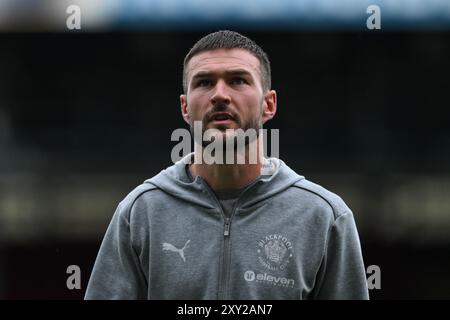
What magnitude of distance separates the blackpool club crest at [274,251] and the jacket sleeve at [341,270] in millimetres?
133

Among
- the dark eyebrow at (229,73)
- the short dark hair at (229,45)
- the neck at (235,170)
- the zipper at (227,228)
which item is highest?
the short dark hair at (229,45)

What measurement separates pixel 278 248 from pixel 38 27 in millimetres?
6716

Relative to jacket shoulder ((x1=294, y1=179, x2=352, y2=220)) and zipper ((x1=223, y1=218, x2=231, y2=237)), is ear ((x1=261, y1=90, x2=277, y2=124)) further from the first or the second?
zipper ((x1=223, y1=218, x2=231, y2=237))

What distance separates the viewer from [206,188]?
246cm

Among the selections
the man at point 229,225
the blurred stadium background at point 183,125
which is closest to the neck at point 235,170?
the man at point 229,225

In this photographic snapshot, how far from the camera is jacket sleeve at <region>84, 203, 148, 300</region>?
2.40 m

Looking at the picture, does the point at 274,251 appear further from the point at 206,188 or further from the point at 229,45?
the point at 229,45

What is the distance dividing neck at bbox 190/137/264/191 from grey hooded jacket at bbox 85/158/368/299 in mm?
29

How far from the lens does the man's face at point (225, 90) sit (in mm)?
2318

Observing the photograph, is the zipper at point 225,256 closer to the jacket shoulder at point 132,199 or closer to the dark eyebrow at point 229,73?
the jacket shoulder at point 132,199

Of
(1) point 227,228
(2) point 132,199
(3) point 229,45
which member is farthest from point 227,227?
(3) point 229,45

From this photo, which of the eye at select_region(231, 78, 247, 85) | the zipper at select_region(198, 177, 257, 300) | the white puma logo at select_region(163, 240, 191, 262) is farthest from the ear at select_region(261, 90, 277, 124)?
the white puma logo at select_region(163, 240, 191, 262)

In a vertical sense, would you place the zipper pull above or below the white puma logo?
above

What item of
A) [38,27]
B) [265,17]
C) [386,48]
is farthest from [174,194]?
[386,48]
